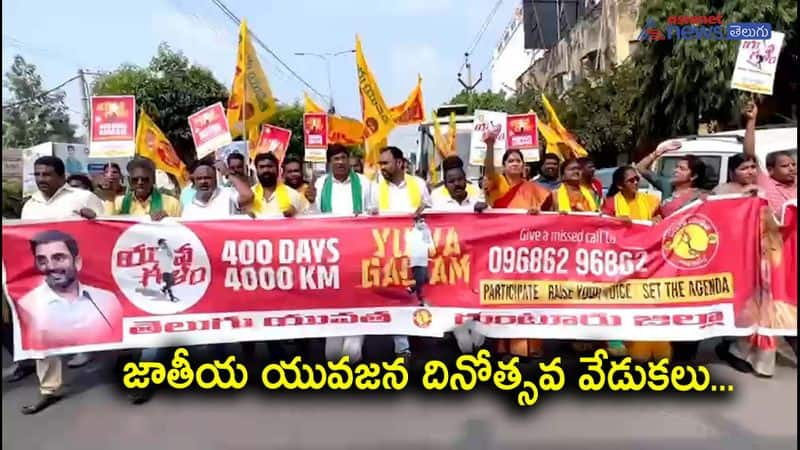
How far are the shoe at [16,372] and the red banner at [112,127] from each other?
2.23 m

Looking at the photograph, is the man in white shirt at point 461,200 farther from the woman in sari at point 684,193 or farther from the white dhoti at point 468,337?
the woman in sari at point 684,193

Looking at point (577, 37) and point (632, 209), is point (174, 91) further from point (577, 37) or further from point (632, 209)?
point (632, 209)

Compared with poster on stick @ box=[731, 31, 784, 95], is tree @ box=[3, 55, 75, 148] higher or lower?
higher

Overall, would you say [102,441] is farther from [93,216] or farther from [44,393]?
[93,216]

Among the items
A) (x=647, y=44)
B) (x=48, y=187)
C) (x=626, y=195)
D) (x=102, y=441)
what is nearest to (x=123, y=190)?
(x=48, y=187)

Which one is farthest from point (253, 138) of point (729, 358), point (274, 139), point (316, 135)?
point (729, 358)

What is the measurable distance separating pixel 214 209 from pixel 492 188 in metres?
1.97

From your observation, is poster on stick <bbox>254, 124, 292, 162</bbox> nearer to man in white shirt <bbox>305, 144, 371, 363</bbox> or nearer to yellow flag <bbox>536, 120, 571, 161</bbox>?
yellow flag <bbox>536, 120, 571, 161</bbox>

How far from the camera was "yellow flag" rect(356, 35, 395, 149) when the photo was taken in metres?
7.08

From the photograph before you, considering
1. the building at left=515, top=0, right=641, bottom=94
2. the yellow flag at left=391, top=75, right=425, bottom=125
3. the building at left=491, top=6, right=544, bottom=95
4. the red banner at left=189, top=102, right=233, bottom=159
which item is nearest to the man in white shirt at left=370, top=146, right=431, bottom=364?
the red banner at left=189, top=102, right=233, bottom=159

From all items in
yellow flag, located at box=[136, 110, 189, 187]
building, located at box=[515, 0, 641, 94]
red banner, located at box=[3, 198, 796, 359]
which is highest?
building, located at box=[515, 0, 641, 94]

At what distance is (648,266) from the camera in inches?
184

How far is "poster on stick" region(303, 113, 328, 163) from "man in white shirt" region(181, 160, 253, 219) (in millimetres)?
6120

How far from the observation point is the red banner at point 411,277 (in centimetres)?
447
